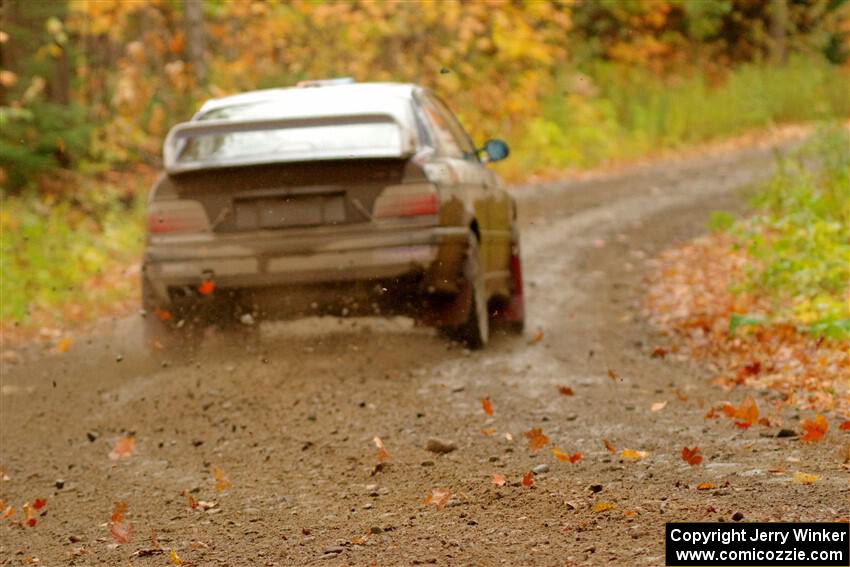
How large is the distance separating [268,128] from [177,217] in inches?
31.5

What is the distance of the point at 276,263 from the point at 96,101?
43.8 ft

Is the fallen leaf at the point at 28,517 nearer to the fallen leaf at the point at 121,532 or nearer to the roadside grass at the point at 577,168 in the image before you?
the fallen leaf at the point at 121,532

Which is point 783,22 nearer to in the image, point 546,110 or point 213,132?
point 546,110

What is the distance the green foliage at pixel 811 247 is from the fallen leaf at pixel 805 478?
10.6 feet

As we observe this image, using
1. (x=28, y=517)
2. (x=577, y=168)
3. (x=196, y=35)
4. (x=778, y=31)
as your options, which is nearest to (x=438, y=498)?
(x=28, y=517)

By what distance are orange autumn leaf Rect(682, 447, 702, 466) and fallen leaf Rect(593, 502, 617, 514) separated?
2.74 feet

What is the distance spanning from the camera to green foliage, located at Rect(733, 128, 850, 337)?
31.1 feet

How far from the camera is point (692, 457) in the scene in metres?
6.24

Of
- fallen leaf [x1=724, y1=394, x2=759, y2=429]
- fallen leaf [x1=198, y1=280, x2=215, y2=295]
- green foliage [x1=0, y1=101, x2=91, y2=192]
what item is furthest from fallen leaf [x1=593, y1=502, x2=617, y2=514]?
green foliage [x1=0, y1=101, x2=91, y2=192]

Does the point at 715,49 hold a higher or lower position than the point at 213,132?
lower

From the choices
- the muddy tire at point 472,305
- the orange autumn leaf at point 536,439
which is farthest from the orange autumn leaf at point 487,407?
the muddy tire at point 472,305

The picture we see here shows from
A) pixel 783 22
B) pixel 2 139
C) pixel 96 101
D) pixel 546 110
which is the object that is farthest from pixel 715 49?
pixel 2 139

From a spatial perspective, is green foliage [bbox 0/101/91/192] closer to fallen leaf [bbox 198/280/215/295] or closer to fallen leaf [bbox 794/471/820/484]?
fallen leaf [bbox 198/280/215/295]

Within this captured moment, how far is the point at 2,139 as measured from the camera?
15.7 metres
